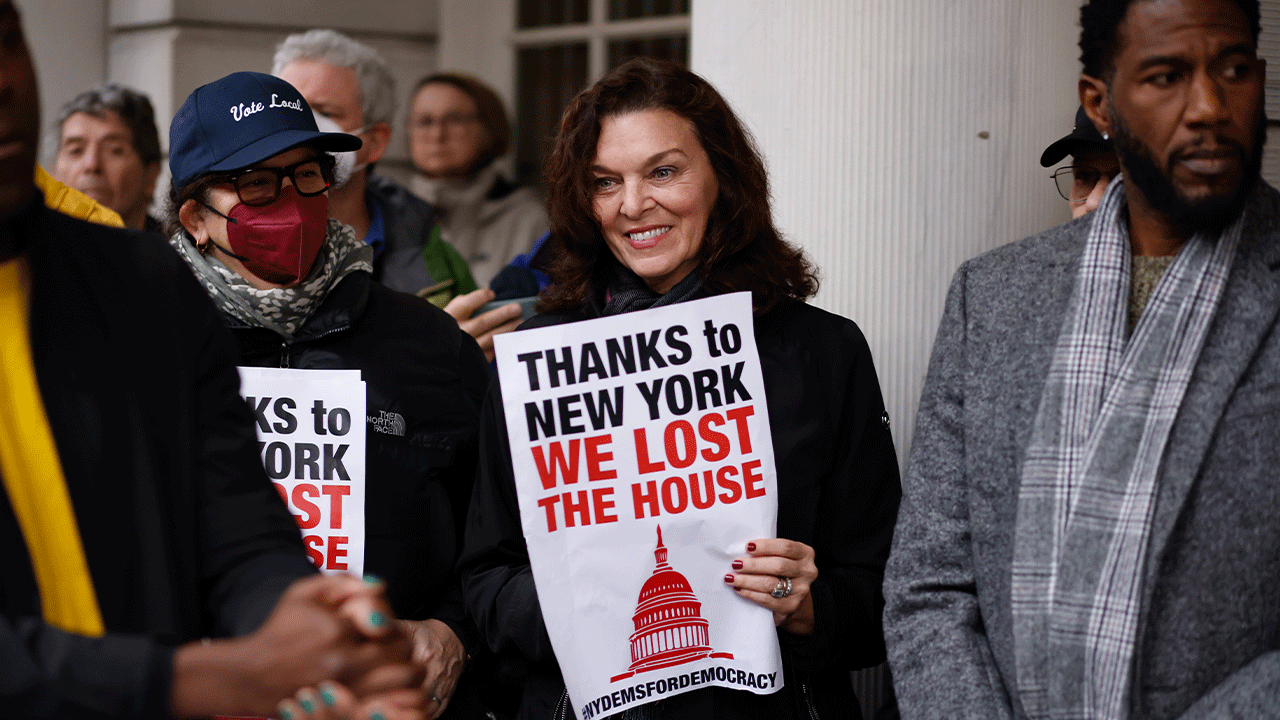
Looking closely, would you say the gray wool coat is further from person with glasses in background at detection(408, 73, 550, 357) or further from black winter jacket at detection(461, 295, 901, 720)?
person with glasses in background at detection(408, 73, 550, 357)

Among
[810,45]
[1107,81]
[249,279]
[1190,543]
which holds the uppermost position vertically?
[810,45]

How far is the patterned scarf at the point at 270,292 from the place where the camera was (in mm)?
2719

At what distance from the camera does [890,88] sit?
10.9 feet

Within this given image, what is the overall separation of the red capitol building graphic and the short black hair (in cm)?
114

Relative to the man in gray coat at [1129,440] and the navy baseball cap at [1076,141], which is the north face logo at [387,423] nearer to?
the man in gray coat at [1129,440]

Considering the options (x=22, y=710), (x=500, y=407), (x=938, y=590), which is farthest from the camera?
(x=500, y=407)

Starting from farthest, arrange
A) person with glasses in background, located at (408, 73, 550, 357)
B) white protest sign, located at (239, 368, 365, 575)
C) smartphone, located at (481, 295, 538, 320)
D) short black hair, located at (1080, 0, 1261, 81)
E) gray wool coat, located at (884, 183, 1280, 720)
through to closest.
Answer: person with glasses in background, located at (408, 73, 550, 357) < smartphone, located at (481, 295, 538, 320) < white protest sign, located at (239, 368, 365, 575) < short black hair, located at (1080, 0, 1261, 81) < gray wool coat, located at (884, 183, 1280, 720)

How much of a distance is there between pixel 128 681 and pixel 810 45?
2.56 meters

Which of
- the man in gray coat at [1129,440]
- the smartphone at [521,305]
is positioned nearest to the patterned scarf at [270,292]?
the smartphone at [521,305]

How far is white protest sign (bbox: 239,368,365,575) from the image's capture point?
8.65ft

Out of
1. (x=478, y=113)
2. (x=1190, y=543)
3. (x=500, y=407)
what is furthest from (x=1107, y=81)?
(x=478, y=113)

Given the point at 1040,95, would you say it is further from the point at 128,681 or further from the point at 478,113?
the point at 478,113

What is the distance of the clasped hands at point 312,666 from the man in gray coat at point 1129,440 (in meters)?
0.99

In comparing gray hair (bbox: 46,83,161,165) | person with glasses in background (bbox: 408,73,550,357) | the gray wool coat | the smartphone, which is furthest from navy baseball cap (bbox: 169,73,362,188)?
person with glasses in background (bbox: 408,73,550,357)
